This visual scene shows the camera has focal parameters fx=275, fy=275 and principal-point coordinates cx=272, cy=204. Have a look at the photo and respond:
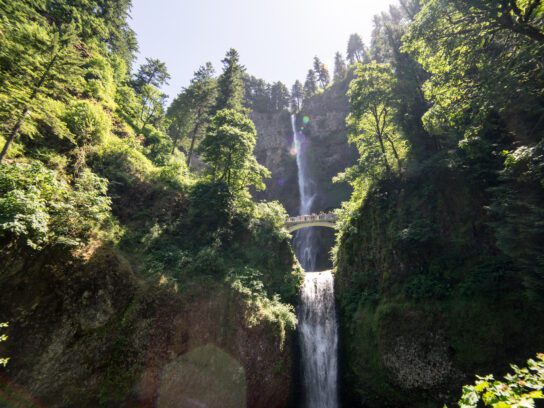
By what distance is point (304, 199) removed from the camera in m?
46.5

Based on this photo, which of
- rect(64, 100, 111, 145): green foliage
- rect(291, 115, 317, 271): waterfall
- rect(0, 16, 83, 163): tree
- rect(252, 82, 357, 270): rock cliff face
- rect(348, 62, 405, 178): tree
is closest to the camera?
rect(0, 16, 83, 163): tree

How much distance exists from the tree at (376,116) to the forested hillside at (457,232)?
49.5 inches

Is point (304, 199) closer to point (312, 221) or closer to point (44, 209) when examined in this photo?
point (312, 221)

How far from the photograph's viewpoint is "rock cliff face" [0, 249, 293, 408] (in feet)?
31.9

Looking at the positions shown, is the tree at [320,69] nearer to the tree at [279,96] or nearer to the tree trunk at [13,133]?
the tree at [279,96]

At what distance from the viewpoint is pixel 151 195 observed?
60.1 feet

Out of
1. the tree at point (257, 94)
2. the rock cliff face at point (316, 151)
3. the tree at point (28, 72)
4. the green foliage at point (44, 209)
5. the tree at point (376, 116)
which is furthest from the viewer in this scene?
the tree at point (257, 94)

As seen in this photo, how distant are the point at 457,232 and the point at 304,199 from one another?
32.7 metres

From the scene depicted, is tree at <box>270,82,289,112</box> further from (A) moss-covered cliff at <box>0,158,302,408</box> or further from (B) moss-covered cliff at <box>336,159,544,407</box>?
(A) moss-covered cliff at <box>0,158,302,408</box>

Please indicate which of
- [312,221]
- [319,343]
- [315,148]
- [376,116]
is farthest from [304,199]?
[319,343]

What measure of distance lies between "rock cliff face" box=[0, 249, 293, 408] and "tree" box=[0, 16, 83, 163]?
572 cm

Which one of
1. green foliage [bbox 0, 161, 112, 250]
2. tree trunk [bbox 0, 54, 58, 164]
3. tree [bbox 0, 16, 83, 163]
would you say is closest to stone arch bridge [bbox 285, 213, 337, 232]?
green foliage [bbox 0, 161, 112, 250]

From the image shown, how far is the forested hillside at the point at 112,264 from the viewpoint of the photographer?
10000 mm

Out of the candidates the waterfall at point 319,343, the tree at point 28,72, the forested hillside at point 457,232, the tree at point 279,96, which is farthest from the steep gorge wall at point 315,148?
the tree at point 28,72
